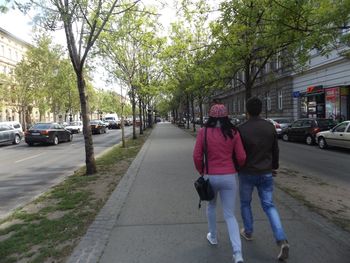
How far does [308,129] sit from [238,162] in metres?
18.8

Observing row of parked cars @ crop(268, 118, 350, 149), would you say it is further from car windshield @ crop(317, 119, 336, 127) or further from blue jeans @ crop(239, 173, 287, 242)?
blue jeans @ crop(239, 173, 287, 242)

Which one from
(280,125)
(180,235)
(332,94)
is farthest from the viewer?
(332,94)

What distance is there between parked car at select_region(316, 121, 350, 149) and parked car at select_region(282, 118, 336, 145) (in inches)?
82.7

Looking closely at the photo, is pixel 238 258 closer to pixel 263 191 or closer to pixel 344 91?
pixel 263 191

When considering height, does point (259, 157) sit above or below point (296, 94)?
below

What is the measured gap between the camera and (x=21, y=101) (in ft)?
157

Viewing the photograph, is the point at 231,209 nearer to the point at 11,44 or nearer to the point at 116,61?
the point at 116,61

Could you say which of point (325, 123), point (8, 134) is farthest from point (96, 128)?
point (325, 123)

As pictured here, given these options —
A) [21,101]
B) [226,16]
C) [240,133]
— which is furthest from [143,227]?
[21,101]

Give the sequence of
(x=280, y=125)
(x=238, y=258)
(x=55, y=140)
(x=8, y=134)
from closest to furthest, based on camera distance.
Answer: (x=238, y=258) → (x=55, y=140) → (x=8, y=134) → (x=280, y=125)

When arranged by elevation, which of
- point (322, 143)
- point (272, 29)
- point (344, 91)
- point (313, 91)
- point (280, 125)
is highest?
point (272, 29)

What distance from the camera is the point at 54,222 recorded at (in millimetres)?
5898

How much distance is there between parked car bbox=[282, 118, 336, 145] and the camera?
2141 centimetres

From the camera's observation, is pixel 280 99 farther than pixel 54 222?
Yes
